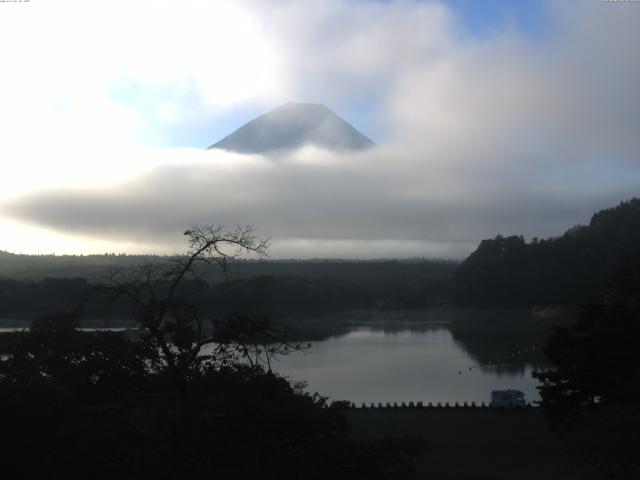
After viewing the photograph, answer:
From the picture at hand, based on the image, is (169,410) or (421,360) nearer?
(169,410)

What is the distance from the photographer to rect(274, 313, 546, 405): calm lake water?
2327 cm

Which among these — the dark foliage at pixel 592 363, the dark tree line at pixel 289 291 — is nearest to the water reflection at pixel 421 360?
the dark tree line at pixel 289 291

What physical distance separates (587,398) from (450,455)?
2738 millimetres

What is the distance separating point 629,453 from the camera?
8828 millimetres

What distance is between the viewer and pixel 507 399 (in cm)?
1798

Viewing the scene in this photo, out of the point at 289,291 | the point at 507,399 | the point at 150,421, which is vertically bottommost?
the point at 507,399

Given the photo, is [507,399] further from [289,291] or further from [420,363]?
[289,291]

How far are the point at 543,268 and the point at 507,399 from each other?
46704 millimetres

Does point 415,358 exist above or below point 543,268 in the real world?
below

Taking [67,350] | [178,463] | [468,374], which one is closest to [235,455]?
[178,463]

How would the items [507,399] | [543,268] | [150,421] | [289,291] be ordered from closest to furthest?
[150,421], [507,399], [289,291], [543,268]

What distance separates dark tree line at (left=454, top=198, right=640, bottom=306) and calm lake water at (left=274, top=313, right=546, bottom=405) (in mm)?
14674

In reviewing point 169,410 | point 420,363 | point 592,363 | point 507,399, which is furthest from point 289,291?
point 169,410

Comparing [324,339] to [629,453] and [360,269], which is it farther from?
[360,269]
